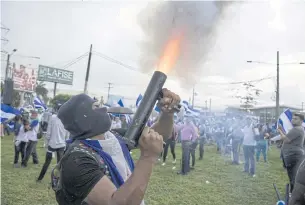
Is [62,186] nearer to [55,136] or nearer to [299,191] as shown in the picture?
[299,191]

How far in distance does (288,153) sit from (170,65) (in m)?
5.68

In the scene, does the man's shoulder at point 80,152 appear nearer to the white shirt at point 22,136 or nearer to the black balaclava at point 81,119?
the black balaclava at point 81,119

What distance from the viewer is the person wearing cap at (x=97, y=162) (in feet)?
5.31

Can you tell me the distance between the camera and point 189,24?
3420 millimetres

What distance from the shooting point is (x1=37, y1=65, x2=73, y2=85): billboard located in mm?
46375

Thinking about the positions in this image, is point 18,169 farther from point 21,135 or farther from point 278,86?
point 278,86

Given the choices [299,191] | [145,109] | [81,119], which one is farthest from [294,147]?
[81,119]

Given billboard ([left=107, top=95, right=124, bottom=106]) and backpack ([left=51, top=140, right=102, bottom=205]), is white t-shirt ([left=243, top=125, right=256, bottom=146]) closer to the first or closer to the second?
billboard ([left=107, top=95, right=124, bottom=106])

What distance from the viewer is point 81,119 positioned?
6.52ft

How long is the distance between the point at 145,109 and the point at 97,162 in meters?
0.52

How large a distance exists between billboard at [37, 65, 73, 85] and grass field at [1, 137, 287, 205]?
3746 centimetres

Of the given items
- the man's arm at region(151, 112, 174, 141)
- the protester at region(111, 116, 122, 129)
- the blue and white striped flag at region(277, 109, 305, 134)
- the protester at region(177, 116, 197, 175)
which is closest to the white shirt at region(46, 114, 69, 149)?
the protester at region(177, 116, 197, 175)

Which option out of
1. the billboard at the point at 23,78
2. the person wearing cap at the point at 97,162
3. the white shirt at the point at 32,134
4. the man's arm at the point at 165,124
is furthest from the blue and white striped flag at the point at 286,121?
the billboard at the point at 23,78

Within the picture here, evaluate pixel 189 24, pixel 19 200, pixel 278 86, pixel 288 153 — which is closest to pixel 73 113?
pixel 189 24
